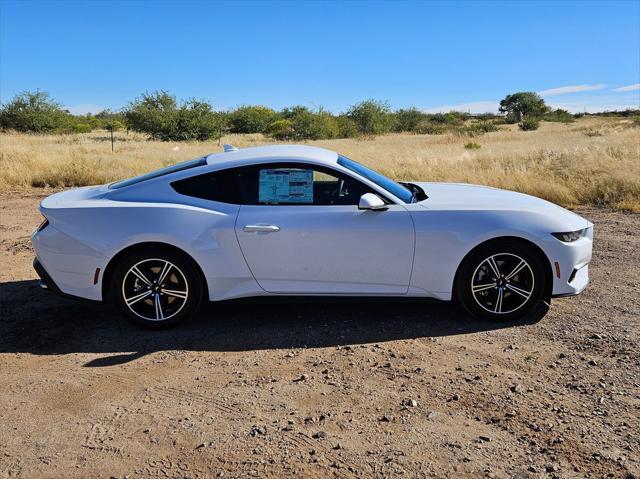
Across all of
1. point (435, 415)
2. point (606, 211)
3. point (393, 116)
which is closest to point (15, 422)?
point (435, 415)

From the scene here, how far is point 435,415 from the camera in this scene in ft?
10.6

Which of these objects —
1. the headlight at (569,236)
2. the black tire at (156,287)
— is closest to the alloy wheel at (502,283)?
the headlight at (569,236)

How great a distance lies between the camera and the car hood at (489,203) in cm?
459

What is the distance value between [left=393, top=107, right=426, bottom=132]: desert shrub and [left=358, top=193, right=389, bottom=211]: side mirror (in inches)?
2140

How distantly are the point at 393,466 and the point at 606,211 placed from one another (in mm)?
8723

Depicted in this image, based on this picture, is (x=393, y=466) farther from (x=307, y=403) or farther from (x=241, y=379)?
(x=241, y=379)

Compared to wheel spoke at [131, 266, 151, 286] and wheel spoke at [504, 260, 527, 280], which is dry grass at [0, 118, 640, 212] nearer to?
wheel spoke at [504, 260, 527, 280]

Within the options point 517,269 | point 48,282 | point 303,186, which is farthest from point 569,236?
point 48,282

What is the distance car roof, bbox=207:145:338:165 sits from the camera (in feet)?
15.1

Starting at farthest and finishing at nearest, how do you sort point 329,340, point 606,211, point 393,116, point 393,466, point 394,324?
point 393,116, point 606,211, point 394,324, point 329,340, point 393,466

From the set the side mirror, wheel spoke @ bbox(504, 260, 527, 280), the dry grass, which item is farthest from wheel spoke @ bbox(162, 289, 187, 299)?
the dry grass

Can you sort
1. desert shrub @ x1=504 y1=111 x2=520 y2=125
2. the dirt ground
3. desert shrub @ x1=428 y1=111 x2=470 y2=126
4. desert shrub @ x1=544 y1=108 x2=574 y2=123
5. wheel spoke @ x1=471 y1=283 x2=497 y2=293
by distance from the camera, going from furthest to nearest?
desert shrub @ x1=504 y1=111 x2=520 y2=125 < desert shrub @ x1=544 y1=108 x2=574 y2=123 < desert shrub @ x1=428 y1=111 x2=470 y2=126 < wheel spoke @ x1=471 y1=283 x2=497 y2=293 < the dirt ground

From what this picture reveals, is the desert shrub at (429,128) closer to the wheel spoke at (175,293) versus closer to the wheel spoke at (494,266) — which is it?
the wheel spoke at (494,266)

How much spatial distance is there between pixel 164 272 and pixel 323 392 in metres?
1.72
